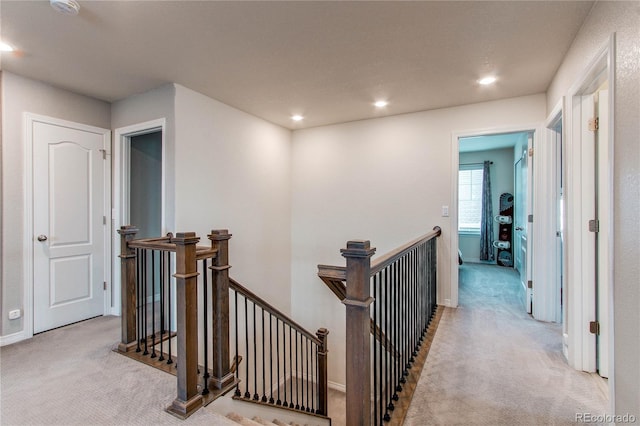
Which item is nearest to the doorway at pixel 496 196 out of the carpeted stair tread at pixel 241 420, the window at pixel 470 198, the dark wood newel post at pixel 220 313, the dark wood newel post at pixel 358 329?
the window at pixel 470 198

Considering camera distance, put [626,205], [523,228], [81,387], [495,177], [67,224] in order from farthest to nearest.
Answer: [495,177] → [523,228] → [67,224] → [81,387] → [626,205]

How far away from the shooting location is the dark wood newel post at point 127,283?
236cm

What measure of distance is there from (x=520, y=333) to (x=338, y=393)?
2616mm

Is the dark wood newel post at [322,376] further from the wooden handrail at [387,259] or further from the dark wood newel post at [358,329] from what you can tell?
the dark wood newel post at [358,329]

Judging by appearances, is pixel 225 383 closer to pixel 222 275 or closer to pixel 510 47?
pixel 222 275

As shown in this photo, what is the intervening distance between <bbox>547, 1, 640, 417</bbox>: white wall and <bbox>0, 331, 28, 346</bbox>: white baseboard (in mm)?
4276

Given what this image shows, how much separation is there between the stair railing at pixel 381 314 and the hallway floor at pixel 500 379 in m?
0.16

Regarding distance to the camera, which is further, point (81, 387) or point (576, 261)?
point (576, 261)

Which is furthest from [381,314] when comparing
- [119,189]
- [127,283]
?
[119,189]

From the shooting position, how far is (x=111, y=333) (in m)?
2.84

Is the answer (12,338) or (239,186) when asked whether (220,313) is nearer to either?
(239,186)

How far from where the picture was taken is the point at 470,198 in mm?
6898

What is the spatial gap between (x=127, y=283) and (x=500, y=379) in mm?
2815

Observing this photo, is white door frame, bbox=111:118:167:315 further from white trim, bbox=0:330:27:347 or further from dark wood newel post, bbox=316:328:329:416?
dark wood newel post, bbox=316:328:329:416
